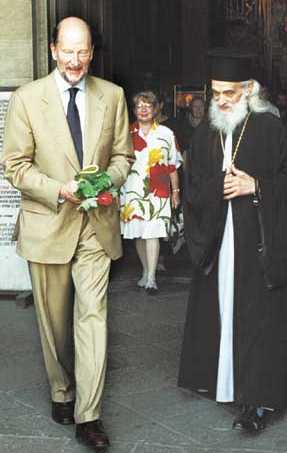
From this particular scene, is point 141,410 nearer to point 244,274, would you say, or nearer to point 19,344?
point 244,274

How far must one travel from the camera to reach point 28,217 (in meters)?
5.35

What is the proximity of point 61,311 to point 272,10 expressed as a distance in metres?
8.91

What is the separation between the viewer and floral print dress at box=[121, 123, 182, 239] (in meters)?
9.24

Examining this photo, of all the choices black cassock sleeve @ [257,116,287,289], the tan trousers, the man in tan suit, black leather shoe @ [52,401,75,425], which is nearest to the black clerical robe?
black cassock sleeve @ [257,116,287,289]

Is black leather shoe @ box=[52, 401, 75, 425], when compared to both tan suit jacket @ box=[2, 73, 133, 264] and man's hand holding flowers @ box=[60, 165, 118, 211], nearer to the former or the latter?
tan suit jacket @ box=[2, 73, 133, 264]

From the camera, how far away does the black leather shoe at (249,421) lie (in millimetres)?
5410

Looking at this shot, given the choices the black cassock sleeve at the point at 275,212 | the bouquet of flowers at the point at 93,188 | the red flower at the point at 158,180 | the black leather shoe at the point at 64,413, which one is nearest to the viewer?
the bouquet of flowers at the point at 93,188

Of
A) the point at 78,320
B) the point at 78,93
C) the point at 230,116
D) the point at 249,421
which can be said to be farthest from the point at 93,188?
the point at 249,421

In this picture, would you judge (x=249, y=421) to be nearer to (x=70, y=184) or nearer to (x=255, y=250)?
(x=255, y=250)

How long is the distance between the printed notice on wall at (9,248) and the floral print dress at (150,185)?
104 cm

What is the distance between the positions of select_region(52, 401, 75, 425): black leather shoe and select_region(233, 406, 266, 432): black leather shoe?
2.85ft

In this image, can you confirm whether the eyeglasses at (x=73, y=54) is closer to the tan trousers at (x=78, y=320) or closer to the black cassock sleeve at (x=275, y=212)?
the tan trousers at (x=78, y=320)

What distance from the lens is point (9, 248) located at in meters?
8.79

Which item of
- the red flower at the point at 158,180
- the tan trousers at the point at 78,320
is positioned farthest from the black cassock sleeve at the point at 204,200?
the red flower at the point at 158,180
